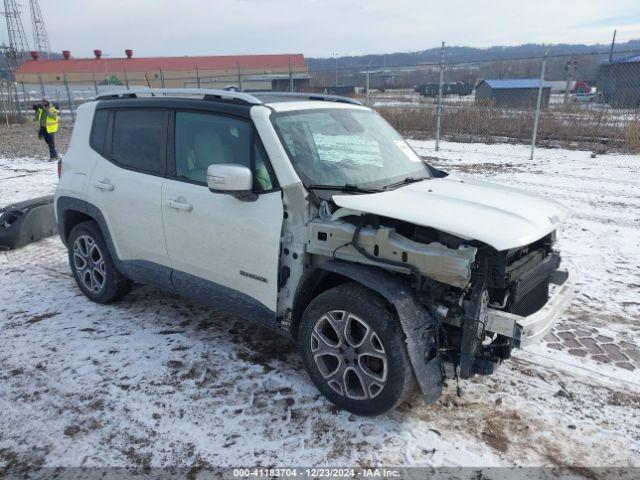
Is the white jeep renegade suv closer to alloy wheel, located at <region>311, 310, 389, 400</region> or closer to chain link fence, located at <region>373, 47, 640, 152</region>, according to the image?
alloy wheel, located at <region>311, 310, 389, 400</region>

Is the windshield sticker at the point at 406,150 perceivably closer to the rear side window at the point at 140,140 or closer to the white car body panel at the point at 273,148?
the white car body panel at the point at 273,148

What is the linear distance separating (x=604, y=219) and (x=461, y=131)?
33.4 ft

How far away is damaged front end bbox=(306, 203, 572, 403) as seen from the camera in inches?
107

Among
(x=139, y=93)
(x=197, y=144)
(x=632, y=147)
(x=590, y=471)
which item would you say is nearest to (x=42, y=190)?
(x=139, y=93)

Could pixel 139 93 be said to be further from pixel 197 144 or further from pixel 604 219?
pixel 604 219

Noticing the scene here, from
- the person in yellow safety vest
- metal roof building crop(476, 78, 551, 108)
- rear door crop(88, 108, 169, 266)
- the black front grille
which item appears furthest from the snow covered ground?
metal roof building crop(476, 78, 551, 108)

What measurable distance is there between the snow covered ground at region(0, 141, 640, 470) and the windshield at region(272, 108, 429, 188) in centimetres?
148

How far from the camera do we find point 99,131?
176 inches

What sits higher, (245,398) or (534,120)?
(534,120)

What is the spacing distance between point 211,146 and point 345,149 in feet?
3.33

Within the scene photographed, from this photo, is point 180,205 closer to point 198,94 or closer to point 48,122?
point 198,94

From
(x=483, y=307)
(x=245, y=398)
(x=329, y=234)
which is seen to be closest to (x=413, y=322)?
(x=483, y=307)

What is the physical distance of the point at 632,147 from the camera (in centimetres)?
1284

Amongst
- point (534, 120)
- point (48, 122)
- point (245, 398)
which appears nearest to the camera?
point (245, 398)
